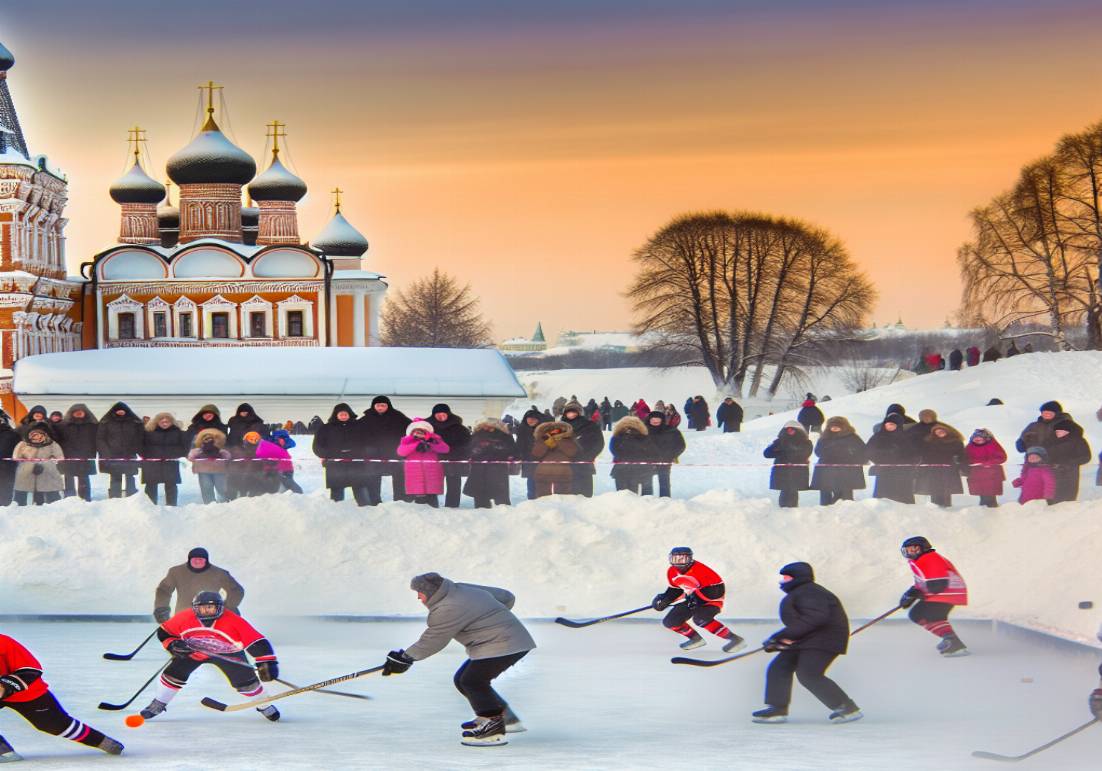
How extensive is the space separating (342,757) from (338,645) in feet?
16.5

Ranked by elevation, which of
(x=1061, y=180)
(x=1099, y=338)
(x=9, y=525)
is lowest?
(x=9, y=525)

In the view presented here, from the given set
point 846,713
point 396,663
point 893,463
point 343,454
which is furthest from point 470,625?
point 893,463

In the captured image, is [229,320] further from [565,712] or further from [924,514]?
[565,712]

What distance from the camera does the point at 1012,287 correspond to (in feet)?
155

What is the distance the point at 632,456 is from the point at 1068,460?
4.67m

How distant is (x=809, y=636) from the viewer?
432 inches

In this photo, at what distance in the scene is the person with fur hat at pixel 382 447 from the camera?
18.0 m

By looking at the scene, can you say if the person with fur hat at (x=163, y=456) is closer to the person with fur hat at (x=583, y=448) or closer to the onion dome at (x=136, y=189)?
the person with fur hat at (x=583, y=448)

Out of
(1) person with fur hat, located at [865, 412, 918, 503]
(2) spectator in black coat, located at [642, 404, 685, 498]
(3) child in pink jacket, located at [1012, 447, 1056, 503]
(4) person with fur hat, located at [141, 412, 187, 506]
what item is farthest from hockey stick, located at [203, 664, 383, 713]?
(3) child in pink jacket, located at [1012, 447, 1056, 503]

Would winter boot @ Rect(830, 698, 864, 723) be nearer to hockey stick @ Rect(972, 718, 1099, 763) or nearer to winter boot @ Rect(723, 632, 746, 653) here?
hockey stick @ Rect(972, 718, 1099, 763)

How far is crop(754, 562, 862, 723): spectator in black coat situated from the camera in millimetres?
10930

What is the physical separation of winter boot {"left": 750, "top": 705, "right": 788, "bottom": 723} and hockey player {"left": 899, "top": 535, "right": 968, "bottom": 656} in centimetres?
276

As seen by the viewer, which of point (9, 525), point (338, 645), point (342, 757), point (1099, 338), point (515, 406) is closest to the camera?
point (342, 757)

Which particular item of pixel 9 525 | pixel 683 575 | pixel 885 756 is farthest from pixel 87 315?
pixel 885 756
